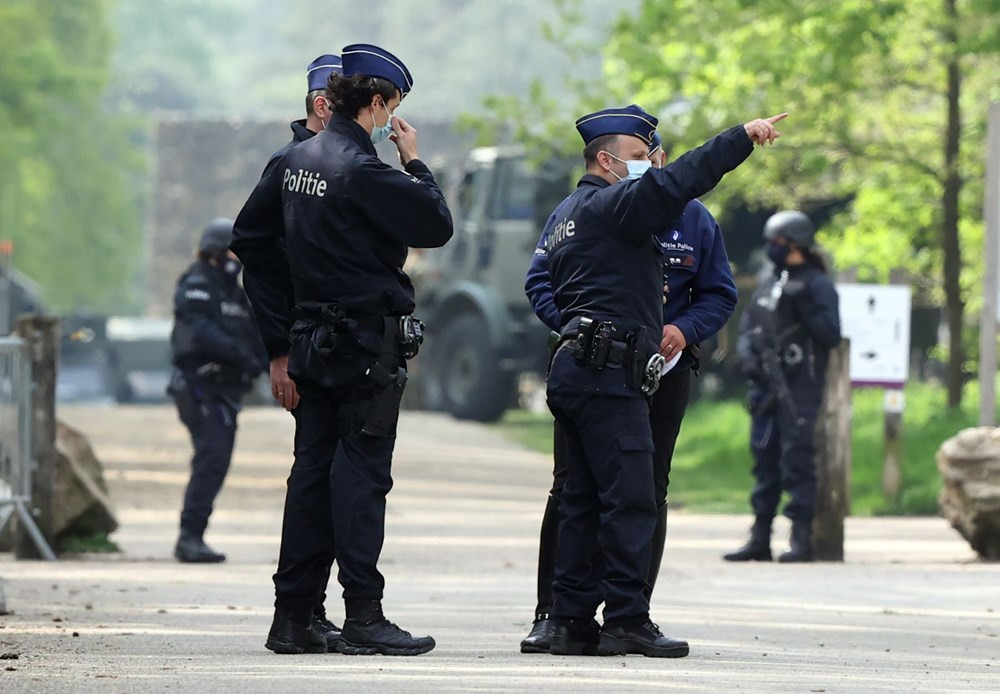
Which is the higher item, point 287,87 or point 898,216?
point 287,87

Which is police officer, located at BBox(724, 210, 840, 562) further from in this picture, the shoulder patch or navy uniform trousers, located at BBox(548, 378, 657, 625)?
navy uniform trousers, located at BBox(548, 378, 657, 625)

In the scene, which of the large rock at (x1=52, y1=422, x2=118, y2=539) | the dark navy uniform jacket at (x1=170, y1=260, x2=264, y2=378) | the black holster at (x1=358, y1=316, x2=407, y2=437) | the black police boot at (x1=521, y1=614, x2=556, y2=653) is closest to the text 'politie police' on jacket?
the black holster at (x1=358, y1=316, x2=407, y2=437)

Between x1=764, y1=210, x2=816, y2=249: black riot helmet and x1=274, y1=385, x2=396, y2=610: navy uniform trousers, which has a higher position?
x1=764, y1=210, x2=816, y2=249: black riot helmet

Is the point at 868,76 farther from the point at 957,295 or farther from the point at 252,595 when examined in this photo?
the point at 252,595

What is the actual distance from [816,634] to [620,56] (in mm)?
13509

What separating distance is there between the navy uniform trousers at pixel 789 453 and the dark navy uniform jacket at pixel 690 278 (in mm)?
5071

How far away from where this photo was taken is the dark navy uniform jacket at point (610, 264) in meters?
8.04

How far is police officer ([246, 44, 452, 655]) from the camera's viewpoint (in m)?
8.02

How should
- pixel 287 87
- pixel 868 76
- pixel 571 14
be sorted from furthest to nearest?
pixel 287 87
pixel 571 14
pixel 868 76

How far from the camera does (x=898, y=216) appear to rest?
2227 cm

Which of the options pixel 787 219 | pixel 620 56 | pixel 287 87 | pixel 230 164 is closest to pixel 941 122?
pixel 620 56

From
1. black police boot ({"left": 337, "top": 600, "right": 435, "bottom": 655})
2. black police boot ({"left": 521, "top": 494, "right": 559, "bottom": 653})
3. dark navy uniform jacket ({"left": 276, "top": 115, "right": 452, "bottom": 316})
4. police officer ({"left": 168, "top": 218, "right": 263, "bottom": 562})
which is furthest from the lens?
police officer ({"left": 168, "top": 218, "right": 263, "bottom": 562})

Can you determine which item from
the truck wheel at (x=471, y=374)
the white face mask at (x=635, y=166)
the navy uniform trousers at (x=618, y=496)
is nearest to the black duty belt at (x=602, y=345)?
the navy uniform trousers at (x=618, y=496)

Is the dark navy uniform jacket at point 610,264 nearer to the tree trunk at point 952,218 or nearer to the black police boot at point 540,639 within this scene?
the black police boot at point 540,639
